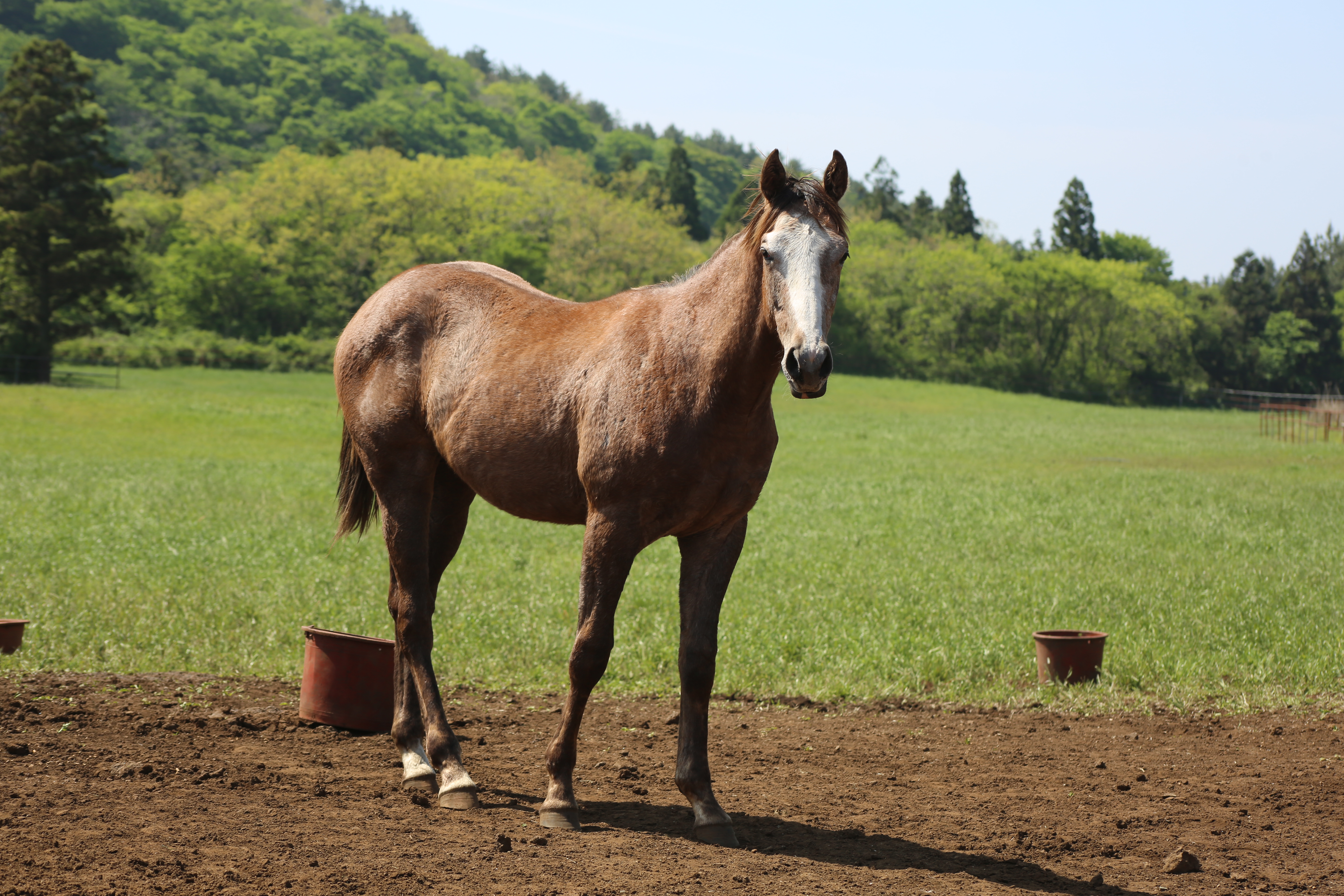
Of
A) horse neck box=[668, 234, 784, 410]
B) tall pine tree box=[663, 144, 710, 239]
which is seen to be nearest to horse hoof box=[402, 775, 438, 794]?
horse neck box=[668, 234, 784, 410]

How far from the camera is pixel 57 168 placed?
1683 inches

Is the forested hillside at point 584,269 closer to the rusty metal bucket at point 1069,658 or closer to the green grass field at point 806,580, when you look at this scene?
the green grass field at point 806,580

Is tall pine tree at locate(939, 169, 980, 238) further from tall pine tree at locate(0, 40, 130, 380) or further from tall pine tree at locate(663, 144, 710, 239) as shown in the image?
tall pine tree at locate(0, 40, 130, 380)

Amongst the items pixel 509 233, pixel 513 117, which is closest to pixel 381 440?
pixel 509 233

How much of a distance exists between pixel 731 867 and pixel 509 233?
78.6 meters

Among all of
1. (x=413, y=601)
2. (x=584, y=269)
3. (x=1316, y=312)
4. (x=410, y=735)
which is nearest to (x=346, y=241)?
(x=584, y=269)

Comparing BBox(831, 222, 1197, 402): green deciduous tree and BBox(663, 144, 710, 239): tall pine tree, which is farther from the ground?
BBox(663, 144, 710, 239): tall pine tree

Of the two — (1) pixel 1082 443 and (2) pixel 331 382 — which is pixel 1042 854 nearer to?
(1) pixel 1082 443

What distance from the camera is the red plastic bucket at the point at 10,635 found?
24.2 feet

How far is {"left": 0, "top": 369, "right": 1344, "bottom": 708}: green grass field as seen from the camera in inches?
308

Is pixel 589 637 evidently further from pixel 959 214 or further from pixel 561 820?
pixel 959 214

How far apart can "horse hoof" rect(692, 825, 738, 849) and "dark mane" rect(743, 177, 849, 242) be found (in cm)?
255

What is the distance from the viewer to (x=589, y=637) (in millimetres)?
4613

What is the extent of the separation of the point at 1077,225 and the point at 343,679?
108 meters
